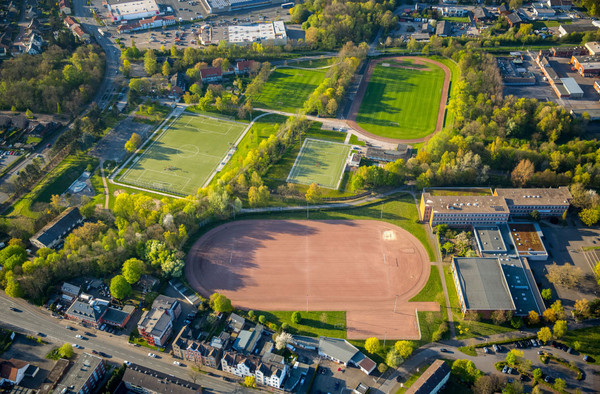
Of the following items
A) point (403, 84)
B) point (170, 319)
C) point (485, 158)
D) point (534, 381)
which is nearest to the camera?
point (534, 381)

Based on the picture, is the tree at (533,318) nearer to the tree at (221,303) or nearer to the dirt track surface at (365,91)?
the tree at (221,303)

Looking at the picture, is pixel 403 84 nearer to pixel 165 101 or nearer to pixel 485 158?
pixel 485 158

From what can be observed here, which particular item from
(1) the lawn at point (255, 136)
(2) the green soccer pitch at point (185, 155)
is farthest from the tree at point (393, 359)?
(1) the lawn at point (255, 136)

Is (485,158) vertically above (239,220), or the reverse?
(485,158)

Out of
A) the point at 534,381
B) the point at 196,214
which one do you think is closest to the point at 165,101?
the point at 196,214

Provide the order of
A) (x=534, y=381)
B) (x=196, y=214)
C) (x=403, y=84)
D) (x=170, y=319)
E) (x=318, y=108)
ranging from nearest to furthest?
(x=534, y=381)
(x=170, y=319)
(x=196, y=214)
(x=318, y=108)
(x=403, y=84)

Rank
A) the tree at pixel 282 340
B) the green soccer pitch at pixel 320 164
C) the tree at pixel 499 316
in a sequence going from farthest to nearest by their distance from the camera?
the green soccer pitch at pixel 320 164 → the tree at pixel 499 316 → the tree at pixel 282 340

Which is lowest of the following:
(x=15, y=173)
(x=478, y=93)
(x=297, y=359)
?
(x=297, y=359)

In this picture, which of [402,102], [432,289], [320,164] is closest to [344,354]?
[432,289]
